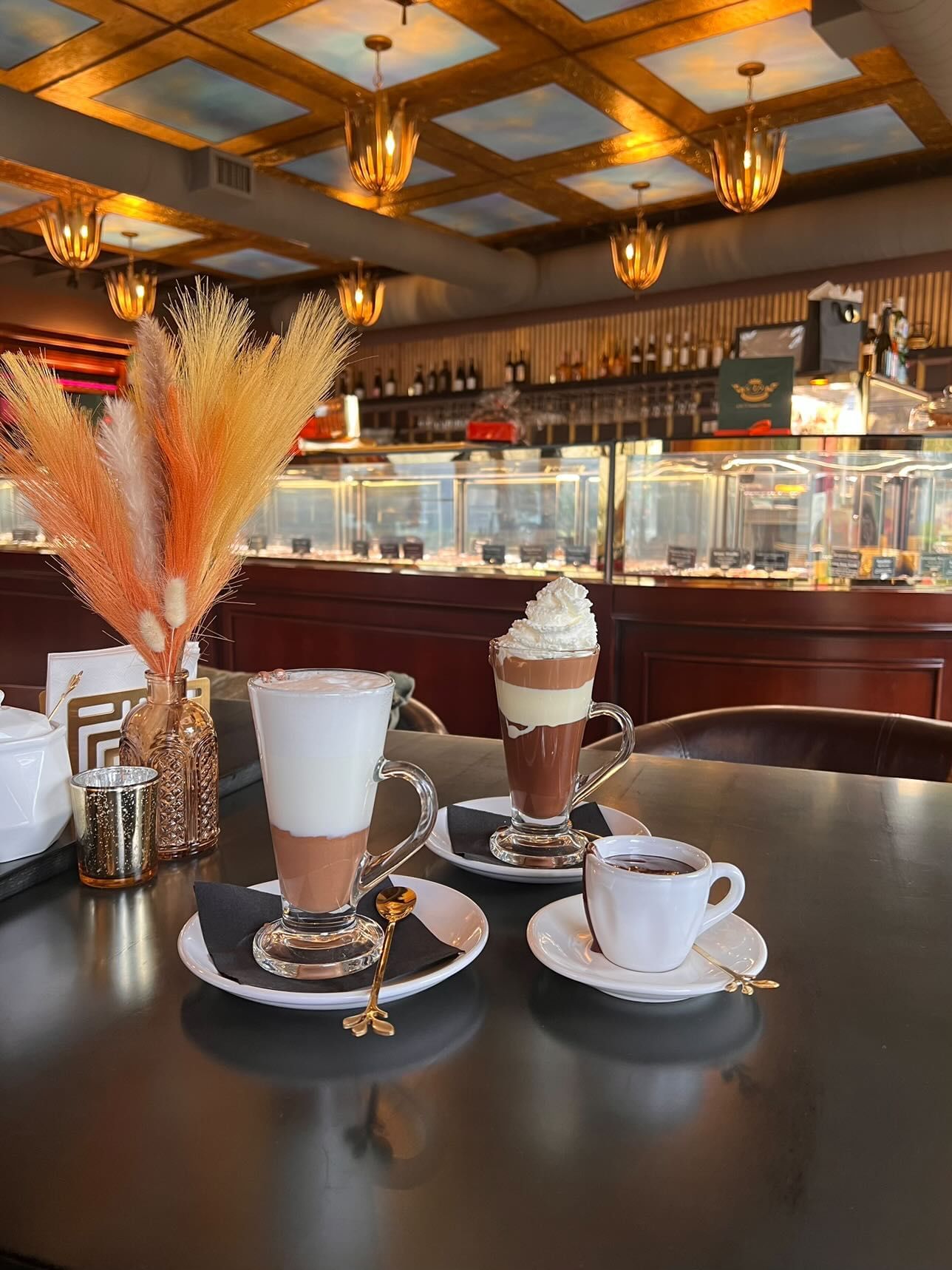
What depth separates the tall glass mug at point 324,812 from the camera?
2.61ft

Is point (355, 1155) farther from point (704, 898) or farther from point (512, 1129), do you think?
point (704, 898)

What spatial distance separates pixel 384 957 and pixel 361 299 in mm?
6578

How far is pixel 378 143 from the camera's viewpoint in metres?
4.15

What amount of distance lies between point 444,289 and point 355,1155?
8375 mm

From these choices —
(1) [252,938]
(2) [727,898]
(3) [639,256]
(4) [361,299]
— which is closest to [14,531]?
(4) [361,299]

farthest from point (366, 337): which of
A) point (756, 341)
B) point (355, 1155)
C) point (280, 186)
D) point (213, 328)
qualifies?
point (355, 1155)

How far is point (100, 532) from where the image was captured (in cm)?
103

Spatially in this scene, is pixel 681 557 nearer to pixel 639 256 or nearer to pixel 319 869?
pixel 639 256

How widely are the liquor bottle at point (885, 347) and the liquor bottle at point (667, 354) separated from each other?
326 cm

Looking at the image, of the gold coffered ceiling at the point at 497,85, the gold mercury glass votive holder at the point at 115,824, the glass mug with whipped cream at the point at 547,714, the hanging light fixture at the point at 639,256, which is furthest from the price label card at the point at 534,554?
the gold mercury glass votive holder at the point at 115,824

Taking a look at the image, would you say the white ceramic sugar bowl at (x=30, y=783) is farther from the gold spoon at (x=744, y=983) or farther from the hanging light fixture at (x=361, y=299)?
the hanging light fixture at (x=361, y=299)

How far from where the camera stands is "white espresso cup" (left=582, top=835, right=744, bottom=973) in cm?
77

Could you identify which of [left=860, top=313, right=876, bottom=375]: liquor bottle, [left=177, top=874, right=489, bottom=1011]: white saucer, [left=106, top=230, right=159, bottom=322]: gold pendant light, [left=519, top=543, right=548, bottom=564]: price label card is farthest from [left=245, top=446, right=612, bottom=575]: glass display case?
[left=106, top=230, right=159, bottom=322]: gold pendant light

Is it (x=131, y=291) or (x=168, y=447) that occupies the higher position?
(x=131, y=291)
